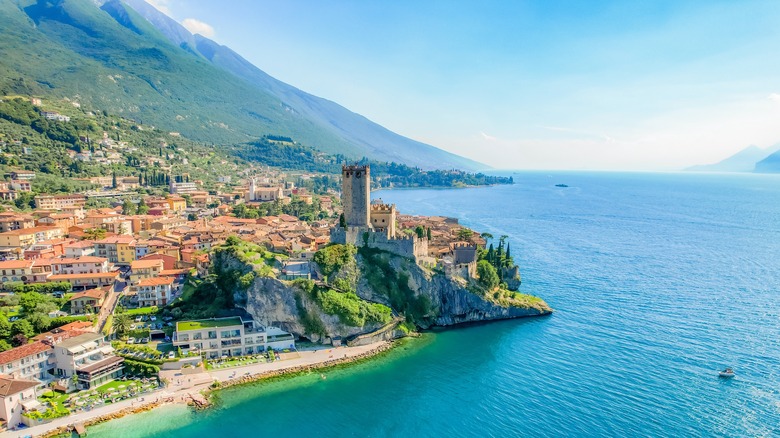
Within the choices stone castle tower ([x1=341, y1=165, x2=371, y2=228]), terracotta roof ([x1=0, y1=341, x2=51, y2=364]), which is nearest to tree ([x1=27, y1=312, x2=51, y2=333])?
terracotta roof ([x1=0, y1=341, x2=51, y2=364])

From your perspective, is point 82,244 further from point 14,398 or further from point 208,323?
point 14,398

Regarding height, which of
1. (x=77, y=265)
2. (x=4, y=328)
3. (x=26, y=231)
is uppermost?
(x=26, y=231)

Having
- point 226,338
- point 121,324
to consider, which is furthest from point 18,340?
point 226,338

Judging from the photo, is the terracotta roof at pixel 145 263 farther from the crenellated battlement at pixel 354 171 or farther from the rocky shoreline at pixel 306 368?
the crenellated battlement at pixel 354 171

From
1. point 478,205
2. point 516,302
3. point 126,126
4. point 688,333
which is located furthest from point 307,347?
point 126,126

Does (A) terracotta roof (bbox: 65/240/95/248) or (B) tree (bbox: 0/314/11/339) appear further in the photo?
(A) terracotta roof (bbox: 65/240/95/248)

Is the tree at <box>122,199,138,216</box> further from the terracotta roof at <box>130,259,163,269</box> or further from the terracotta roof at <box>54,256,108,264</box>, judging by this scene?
the terracotta roof at <box>130,259,163,269</box>

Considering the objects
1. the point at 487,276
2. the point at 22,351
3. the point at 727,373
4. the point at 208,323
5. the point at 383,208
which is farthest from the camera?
the point at 383,208
